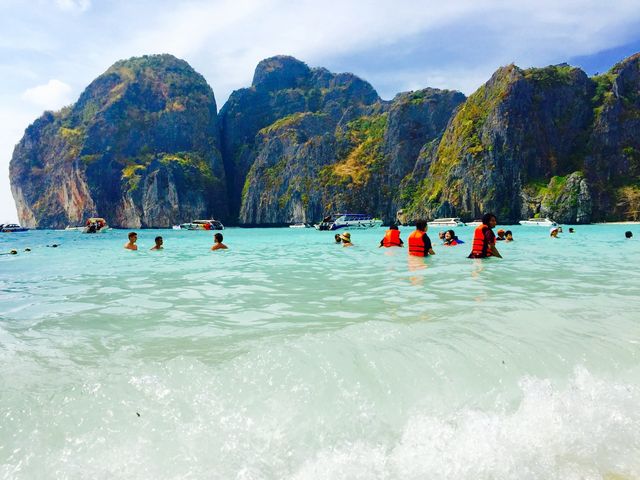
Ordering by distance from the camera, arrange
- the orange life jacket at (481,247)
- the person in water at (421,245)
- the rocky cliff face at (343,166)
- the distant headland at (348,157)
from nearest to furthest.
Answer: the orange life jacket at (481,247)
the person in water at (421,245)
the distant headland at (348,157)
the rocky cliff face at (343,166)

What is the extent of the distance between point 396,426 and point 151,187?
7033 inches

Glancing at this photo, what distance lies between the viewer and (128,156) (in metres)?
176

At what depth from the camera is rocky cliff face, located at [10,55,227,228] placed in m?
168

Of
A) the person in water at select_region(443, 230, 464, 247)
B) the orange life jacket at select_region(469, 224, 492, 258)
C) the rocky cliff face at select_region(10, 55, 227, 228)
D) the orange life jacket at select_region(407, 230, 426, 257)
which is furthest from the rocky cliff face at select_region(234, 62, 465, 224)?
the orange life jacket at select_region(469, 224, 492, 258)

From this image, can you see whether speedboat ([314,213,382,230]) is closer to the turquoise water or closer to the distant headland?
the distant headland

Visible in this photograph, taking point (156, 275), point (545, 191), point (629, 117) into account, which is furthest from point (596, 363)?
point (629, 117)

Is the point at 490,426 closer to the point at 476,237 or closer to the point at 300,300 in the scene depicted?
the point at 300,300

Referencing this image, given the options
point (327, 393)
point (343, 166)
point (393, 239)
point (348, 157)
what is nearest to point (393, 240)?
point (393, 239)

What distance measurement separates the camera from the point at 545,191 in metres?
114

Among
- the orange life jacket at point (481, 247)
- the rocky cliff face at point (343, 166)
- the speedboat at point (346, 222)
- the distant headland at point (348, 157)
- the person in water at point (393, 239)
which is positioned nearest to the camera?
the orange life jacket at point (481, 247)

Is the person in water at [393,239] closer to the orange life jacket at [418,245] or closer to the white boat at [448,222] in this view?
the orange life jacket at [418,245]

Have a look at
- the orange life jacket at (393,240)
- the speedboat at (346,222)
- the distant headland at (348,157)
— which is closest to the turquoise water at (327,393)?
the orange life jacket at (393,240)

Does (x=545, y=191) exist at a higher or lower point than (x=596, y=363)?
higher

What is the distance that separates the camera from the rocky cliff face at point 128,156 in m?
168
